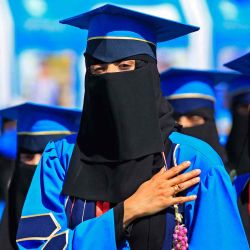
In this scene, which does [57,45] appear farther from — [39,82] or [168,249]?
[168,249]

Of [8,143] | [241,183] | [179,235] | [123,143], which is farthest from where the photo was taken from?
[8,143]

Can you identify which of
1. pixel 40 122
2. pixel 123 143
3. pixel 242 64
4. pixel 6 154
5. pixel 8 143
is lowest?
pixel 6 154

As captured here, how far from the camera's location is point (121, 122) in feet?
9.01

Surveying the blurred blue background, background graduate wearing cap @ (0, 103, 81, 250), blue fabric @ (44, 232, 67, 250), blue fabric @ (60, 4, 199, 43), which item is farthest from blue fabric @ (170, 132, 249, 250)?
the blurred blue background

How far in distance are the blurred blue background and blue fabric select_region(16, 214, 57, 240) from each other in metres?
5.42

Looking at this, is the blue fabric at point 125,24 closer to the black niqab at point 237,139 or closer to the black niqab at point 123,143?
the black niqab at point 123,143

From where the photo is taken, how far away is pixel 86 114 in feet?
9.35

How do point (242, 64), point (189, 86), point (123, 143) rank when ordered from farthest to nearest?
point (189, 86) → point (242, 64) → point (123, 143)

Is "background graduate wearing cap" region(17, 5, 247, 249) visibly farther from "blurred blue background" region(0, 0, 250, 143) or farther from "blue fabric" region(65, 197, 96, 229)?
"blurred blue background" region(0, 0, 250, 143)

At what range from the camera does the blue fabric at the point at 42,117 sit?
448cm

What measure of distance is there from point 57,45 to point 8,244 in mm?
5056

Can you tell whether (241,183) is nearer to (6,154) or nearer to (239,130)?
(239,130)

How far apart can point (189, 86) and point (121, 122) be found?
2.52m

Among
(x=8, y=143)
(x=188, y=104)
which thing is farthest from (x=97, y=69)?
(x=8, y=143)
